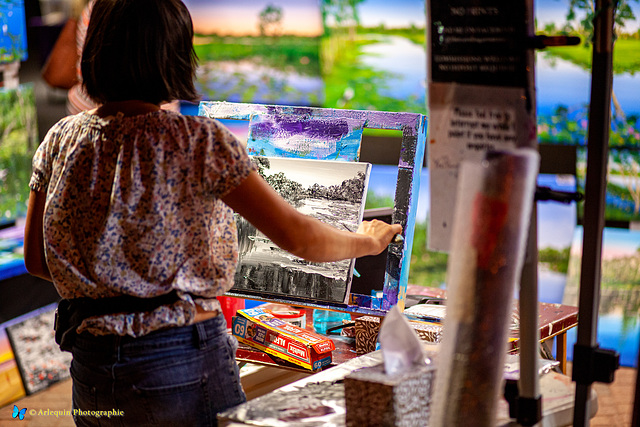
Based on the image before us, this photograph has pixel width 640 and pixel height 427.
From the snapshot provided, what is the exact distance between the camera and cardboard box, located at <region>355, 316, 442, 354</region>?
5.70 feet

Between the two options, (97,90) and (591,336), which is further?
(97,90)

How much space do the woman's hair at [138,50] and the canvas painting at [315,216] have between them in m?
0.60

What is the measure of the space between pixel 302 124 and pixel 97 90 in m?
0.73

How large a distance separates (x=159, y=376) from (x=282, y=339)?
0.52 metres

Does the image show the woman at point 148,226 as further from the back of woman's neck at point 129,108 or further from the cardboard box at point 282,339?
the cardboard box at point 282,339

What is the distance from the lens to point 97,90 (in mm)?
1321

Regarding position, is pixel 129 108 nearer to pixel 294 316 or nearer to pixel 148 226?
pixel 148 226

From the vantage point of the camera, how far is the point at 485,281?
991mm

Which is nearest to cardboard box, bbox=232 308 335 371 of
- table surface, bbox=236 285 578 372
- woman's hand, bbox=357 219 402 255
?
table surface, bbox=236 285 578 372

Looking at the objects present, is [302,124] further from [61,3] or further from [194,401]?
[61,3]

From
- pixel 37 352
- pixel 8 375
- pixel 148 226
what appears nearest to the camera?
pixel 148 226

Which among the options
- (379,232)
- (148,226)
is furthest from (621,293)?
(148,226)

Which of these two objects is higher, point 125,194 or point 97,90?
point 97,90

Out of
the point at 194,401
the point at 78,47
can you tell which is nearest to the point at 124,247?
the point at 194,401
